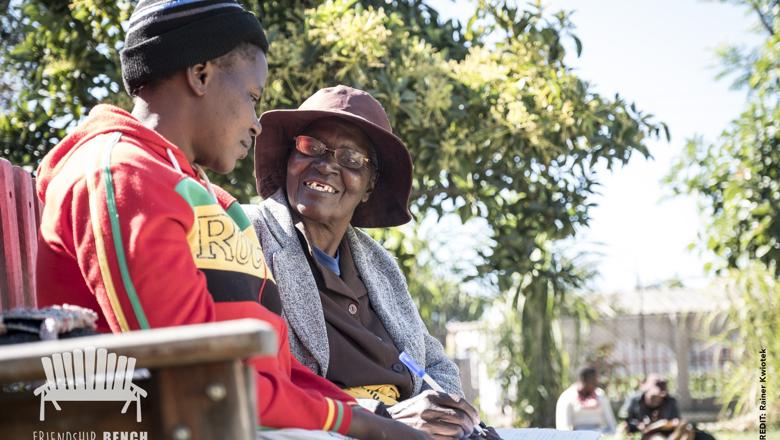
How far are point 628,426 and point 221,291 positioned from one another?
29.0 ft

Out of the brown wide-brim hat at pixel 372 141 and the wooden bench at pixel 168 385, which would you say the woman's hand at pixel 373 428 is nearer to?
the wooden bench at pixel 168 385

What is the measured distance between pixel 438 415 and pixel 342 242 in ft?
3.38

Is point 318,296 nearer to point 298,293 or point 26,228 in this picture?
point 298,293

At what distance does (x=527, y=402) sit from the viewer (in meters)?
11.8

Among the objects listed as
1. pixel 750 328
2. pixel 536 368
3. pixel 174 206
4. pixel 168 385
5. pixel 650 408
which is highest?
pixel 174 206

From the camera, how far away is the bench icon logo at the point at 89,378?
117 cm

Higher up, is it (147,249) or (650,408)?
(147,249)

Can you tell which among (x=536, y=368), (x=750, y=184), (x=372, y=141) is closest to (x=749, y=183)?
(x=750, y=184)

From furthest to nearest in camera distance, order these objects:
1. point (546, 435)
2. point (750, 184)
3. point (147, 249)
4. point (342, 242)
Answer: point (750, 184), point (342, 242), point (546, 435), point (147, 249)

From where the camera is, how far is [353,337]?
10.0 ft

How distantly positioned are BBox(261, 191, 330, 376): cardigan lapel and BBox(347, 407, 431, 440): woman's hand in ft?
2.95

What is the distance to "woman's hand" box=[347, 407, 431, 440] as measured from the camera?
1902 millimetres

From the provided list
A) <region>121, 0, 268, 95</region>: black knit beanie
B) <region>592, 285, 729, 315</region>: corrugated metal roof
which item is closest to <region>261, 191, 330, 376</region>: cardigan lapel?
<region>121, 0, 268, 95</region>: black knit beanie

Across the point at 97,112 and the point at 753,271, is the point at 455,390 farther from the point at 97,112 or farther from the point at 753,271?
the point at 753,271
